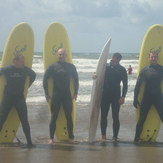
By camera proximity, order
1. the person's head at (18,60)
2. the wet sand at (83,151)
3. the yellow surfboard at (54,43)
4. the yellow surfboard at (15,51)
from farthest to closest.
Answer: the yellow surfboard at (54,43) → the yellow surfboard at (15,51) → the person's head at (18,60) → the wet sand at (83,151)

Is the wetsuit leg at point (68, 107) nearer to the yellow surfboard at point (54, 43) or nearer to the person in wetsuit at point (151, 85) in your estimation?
the yellow surfboard at point (54, 43)

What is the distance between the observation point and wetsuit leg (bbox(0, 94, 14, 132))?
4.46m

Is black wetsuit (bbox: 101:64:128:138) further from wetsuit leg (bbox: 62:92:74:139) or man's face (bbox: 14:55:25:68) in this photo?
man's face (bbox: 14:55:25:68)

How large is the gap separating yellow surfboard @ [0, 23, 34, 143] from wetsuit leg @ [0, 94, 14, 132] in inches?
12.0

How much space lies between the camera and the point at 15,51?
504 centimetres

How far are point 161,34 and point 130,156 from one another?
2.40 meters

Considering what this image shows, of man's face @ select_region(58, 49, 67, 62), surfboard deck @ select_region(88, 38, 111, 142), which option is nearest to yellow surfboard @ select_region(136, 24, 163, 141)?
surfboard deck @ select_region(88, 38, 111, 142)

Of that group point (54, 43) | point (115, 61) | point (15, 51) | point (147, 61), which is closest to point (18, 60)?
point (15, 51)

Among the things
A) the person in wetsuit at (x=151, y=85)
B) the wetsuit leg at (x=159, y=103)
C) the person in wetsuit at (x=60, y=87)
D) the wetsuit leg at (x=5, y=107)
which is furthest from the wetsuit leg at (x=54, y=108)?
the wetsuit leg at (x=159, y=103)

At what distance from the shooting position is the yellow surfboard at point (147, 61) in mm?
4977

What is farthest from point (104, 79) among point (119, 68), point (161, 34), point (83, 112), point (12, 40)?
point (83, 112)

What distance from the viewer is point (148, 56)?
516 cm

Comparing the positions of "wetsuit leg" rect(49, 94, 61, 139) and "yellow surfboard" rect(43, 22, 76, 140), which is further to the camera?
"yellow surfboard" rect(43, 22, 76, 140)

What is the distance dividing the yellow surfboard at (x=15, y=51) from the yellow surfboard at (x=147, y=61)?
1908 mm
